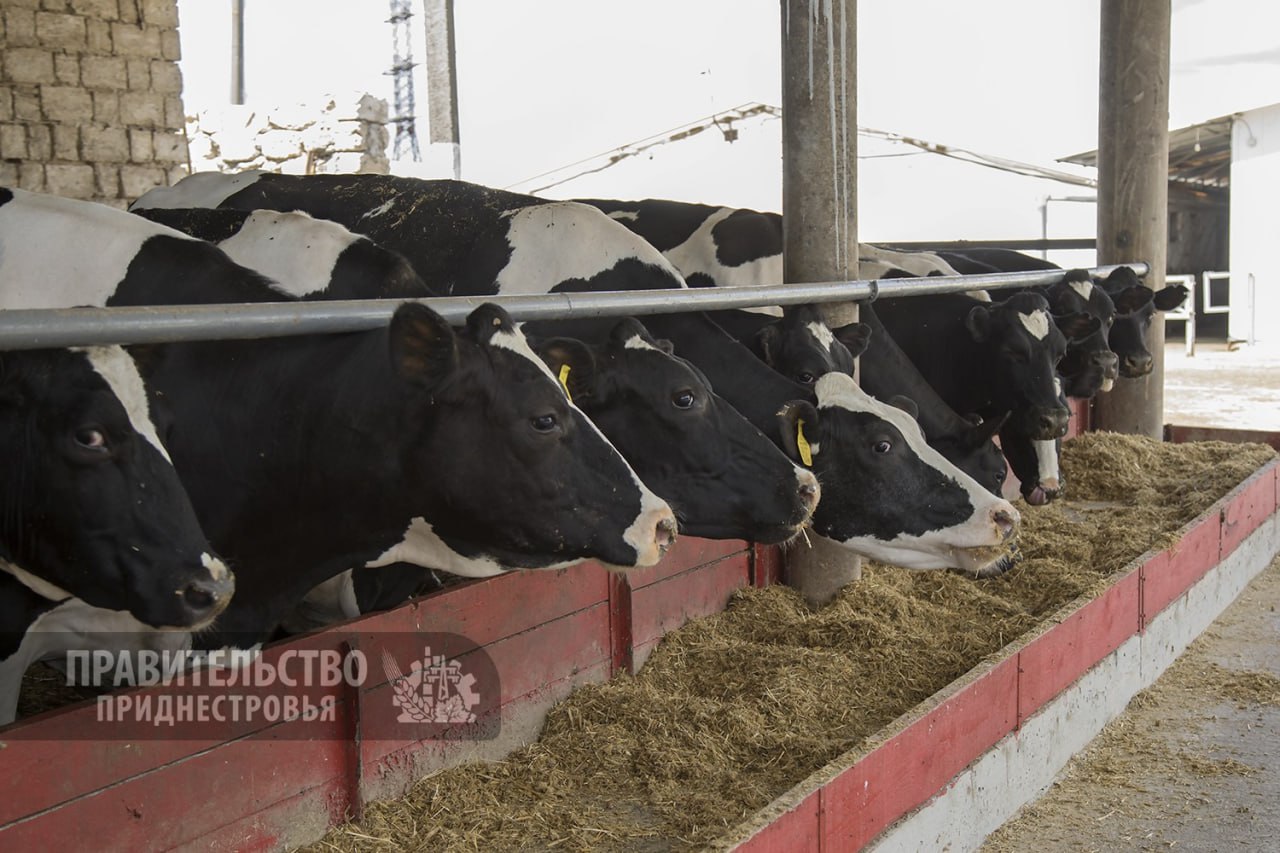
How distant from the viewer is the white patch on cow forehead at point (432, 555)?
2.94m

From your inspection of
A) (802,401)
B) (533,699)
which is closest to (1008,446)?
(802,401)

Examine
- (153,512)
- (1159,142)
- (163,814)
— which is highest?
(1159,142)

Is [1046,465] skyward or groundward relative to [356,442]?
groundward

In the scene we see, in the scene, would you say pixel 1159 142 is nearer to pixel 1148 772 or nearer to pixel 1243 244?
pixel 1148 772

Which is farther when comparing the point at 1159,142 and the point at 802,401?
the point at 1159,142

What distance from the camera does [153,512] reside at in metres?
2.32

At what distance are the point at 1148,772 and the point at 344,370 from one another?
3.13m

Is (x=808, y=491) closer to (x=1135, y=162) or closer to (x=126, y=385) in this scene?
(x=126, y=385)

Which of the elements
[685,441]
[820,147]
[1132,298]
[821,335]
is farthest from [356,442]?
[1132,298]

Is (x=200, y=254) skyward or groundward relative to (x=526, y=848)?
skyward

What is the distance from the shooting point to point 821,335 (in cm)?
436

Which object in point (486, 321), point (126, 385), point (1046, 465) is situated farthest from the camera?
point (1046, 465)

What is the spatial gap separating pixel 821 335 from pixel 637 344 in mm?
1025

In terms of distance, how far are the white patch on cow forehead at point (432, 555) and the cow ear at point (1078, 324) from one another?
4.02m
